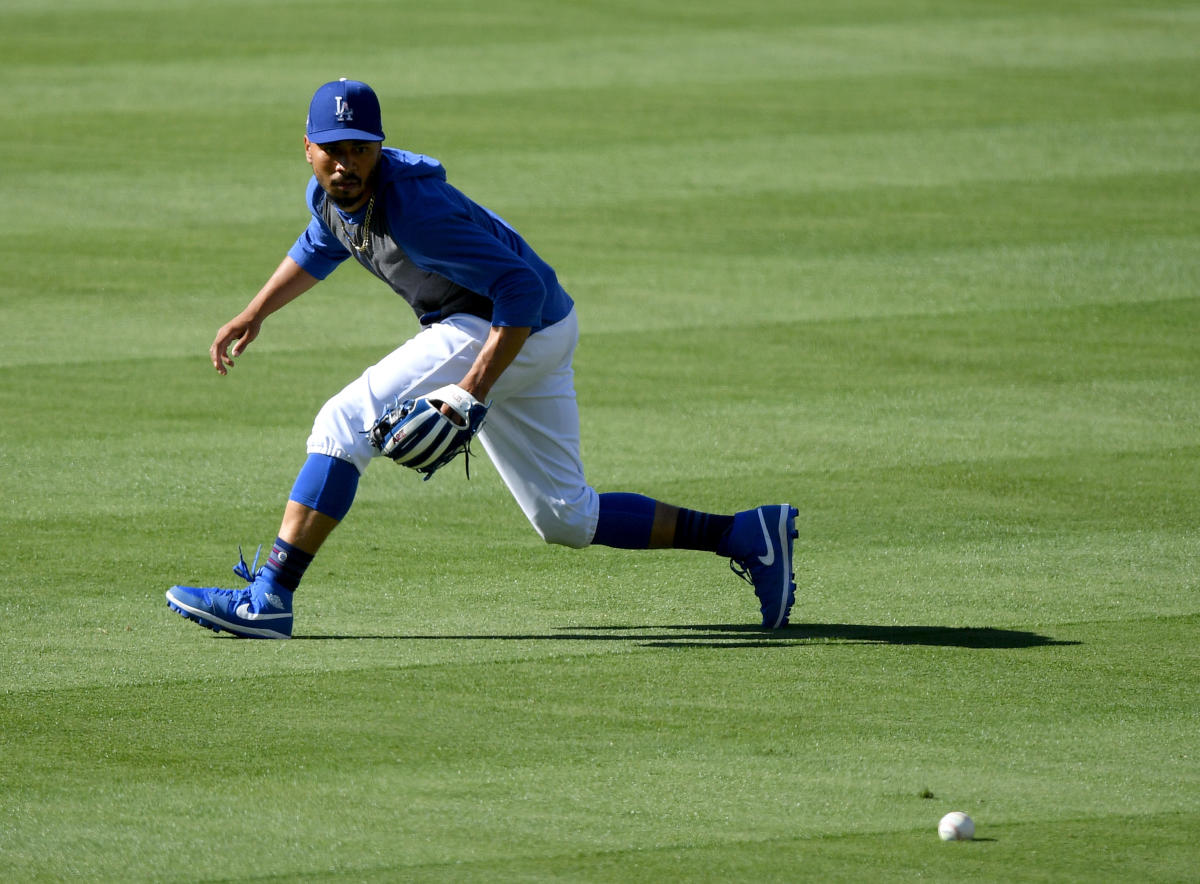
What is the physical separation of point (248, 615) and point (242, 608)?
0.10 feet

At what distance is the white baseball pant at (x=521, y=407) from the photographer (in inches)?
215

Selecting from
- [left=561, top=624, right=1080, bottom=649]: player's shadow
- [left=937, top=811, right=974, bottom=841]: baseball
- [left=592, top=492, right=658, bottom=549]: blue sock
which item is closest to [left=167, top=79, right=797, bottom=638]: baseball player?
[left=592, top=492, right=658, bottom=549]: blue sock

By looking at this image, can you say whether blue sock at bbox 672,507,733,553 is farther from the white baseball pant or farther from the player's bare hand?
the player's bare hand

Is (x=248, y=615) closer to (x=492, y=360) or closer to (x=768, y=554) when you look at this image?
(x=492, y=360)

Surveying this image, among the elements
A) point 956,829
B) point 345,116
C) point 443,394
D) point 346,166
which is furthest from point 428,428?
point 956,829

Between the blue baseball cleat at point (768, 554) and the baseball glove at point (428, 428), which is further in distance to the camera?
the blue baseball cleat at point (768, 554)

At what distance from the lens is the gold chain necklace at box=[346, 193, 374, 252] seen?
18.0 feet

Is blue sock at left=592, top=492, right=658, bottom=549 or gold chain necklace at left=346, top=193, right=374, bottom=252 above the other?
gold chain necklace at left=346, top=193, right=374, bottom=252

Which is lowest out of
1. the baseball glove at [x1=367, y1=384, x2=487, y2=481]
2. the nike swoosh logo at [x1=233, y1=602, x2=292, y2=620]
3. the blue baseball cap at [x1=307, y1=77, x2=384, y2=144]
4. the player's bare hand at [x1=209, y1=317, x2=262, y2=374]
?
the nike swoosh logo at [x1=233, y1=602, x2=292, y2=620]

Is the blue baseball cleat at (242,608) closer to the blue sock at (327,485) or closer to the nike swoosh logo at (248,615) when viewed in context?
the nike swoosh logo at (248,615)

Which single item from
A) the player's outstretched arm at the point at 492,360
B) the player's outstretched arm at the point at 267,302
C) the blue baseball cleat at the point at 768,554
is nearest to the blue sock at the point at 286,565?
the player's outstretched arm at the point at 492,360

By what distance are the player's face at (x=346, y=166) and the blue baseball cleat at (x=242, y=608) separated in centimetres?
119

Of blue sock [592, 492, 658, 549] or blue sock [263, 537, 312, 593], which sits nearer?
blue sock [263, 537, 312, 593]

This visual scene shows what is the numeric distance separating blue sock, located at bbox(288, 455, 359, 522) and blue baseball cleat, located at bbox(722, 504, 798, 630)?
4.14 ft
